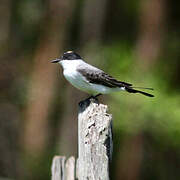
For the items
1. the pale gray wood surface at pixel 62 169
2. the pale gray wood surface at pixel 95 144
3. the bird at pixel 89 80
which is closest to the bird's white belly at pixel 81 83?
the bird at pixel 89 80

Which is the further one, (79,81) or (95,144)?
(79,81)

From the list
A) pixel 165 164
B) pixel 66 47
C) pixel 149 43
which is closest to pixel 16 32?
pixel 66 47

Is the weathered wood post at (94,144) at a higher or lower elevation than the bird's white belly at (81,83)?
lower

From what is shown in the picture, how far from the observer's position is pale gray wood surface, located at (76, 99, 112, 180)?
378 centimetres

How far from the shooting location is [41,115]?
41.2 feet

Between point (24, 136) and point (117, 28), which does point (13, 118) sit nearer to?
point (24, 136)

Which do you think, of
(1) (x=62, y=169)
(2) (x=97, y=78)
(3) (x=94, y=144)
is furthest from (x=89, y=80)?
(3) (x=94, y=144)

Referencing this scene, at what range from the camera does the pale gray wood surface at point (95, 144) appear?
378cm

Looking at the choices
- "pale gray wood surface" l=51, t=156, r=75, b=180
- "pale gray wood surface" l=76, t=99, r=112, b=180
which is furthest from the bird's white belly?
"pale gray wood surface" l=76, t=99, r=112, b=180

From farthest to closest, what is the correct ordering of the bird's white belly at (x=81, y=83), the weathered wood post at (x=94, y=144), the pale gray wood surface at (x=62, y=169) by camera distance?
1. the bird's white belly at (x=81, y=83)
2. the pale gray wood surface at (x=62, y=169)
3. the weathered wood post at (x=94, y=144)

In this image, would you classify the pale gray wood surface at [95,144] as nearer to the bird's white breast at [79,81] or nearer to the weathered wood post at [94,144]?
the weathered wood post at [94,144]

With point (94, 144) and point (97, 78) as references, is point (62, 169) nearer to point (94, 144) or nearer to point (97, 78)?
point (94, 144)

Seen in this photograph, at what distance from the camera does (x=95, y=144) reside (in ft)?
12.6

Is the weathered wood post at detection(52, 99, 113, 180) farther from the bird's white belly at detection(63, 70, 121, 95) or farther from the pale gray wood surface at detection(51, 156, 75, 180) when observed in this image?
the bird's white belly at detection(63, 70, 121, 95)
